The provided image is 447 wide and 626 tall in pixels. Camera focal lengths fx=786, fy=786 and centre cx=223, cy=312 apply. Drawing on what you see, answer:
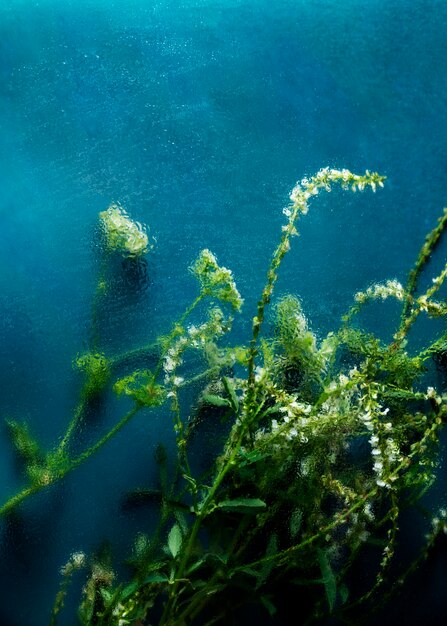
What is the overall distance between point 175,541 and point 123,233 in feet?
1.61

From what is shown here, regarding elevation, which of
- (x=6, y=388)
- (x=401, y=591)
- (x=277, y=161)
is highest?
(x=277, y=161)

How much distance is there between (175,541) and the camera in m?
1.12

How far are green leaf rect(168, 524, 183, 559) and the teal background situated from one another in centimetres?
23

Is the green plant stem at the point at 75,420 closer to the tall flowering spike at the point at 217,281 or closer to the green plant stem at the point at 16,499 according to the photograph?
the green plant stem at the point at 16,499

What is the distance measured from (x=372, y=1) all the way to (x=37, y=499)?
3.23 ft

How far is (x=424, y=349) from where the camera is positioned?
4.23 feet

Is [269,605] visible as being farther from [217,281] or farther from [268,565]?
[217,281]

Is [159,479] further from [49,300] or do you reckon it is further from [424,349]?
[424,349]

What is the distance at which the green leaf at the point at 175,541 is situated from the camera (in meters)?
1.12

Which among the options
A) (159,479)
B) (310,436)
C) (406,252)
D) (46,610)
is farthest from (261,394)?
(46,610)

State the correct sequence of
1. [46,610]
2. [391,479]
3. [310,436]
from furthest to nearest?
[46,610], [310,436], [391,479]

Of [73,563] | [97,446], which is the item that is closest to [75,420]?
[97,446]

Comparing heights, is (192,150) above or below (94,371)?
above

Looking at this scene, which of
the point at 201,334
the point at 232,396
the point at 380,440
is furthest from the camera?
the point at 201,334
